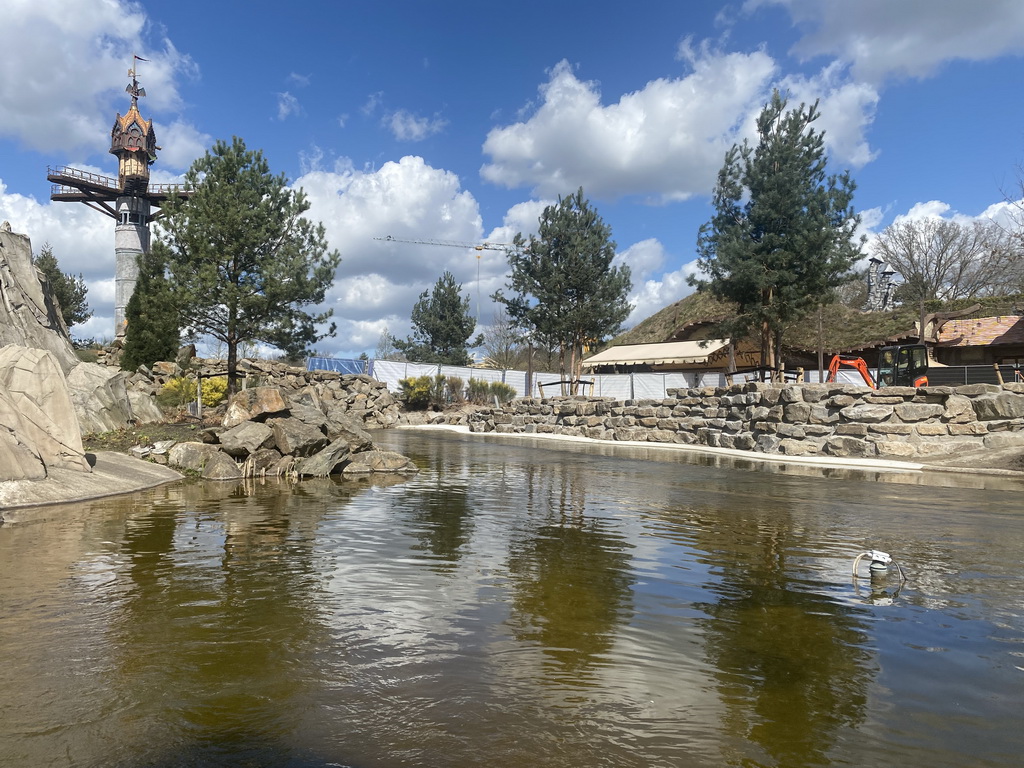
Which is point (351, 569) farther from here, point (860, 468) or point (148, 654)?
point (860, 468)

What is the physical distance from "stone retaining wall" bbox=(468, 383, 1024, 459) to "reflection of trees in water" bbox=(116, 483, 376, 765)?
746 inches

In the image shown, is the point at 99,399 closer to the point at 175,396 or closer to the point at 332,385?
the point at 175,396

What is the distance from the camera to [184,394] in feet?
73.2

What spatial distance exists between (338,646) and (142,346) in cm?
2909

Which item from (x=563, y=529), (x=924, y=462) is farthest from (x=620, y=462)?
(x=563, y=529)

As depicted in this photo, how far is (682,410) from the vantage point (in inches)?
1122

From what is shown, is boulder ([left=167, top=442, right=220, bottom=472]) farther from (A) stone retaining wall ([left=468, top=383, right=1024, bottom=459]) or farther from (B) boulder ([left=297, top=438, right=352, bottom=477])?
(A) stone retaining wall ([left=468, top=383, right=1024, bottom=459])

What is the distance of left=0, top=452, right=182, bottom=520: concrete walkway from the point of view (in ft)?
30.0

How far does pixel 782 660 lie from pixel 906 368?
80.1 feet

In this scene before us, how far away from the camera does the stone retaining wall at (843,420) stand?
Answer: 20.1 metres

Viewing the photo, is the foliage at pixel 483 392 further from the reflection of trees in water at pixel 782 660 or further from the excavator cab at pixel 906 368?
the reflection of trees in water at pixel 782 660

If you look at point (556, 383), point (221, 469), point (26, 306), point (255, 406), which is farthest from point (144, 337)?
point (556, 383)

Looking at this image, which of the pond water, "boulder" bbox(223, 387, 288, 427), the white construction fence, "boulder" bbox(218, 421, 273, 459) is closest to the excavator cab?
the white construction fence

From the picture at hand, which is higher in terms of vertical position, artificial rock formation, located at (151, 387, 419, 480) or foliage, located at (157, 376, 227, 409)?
foliage, located at (157, 376, 227, 409)
